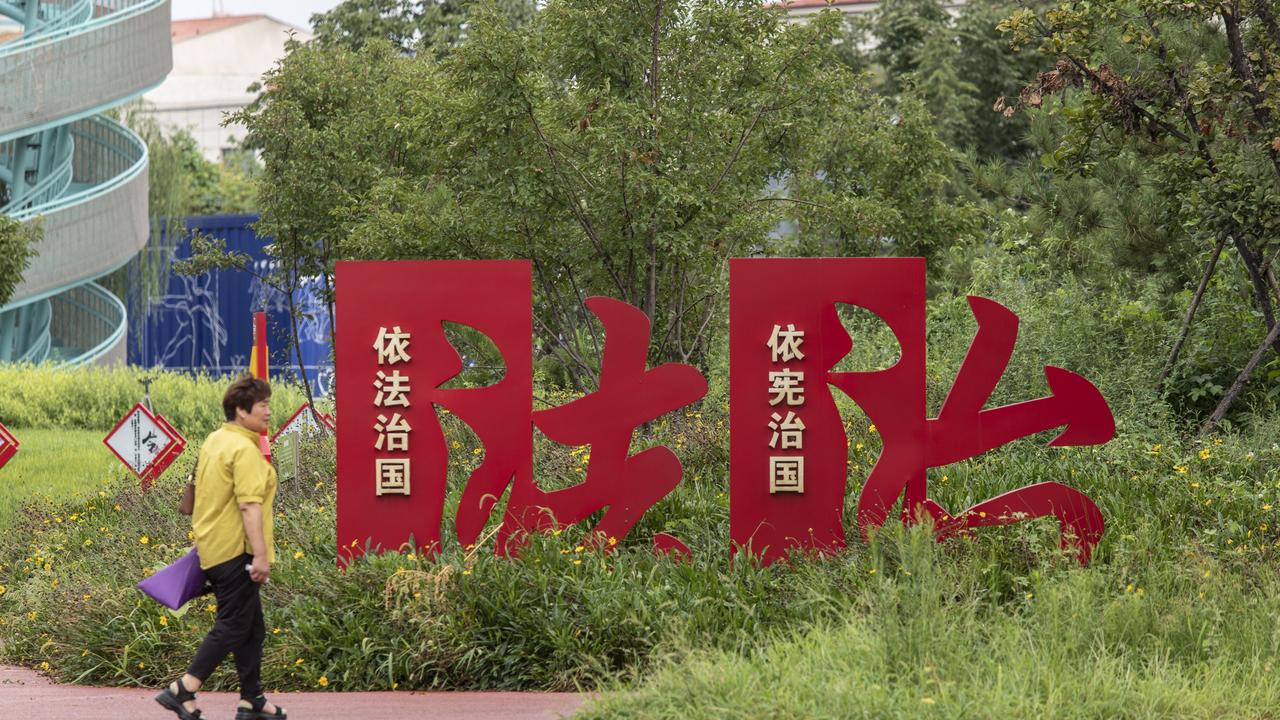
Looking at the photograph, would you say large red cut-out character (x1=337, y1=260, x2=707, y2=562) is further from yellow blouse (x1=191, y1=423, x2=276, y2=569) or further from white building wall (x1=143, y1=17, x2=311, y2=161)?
white building wall (x1=143, y1=17, x2=311, y2=161)

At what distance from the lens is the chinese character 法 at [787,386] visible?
7.92 m

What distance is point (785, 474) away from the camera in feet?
26.1

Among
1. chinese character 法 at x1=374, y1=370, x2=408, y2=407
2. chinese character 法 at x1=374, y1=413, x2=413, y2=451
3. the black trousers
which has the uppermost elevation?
chinese character 法 at x1=374, y1=370, x2=408, y2=407

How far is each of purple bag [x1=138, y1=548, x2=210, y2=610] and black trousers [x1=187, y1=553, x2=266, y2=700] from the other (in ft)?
0.28

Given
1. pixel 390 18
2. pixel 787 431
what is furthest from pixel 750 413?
pixel 390 18

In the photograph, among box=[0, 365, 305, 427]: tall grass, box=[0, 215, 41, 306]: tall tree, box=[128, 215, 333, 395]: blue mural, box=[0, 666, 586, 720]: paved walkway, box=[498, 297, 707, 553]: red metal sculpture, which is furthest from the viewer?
box=[128, 215, 333, 395]: blue mural

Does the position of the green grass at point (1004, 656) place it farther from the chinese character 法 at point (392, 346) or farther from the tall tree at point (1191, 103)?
the tall tree at point (1191, 103)

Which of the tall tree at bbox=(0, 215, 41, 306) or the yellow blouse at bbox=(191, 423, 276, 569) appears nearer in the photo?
the yellow blouse at bbox=(191, 423, 276, 569)

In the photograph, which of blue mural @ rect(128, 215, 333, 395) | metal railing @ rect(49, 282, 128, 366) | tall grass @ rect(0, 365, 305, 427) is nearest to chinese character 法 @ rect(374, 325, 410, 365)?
tall grass @ rect(0, 365, 305, 427)

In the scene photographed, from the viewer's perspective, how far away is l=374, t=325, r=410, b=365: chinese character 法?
7918 mm

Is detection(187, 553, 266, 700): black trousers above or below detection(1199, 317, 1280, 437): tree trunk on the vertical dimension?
below

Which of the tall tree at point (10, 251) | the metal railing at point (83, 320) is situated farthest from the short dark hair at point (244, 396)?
the metal railing at point (83, 320)

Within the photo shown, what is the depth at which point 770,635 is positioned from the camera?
6660 millimetres

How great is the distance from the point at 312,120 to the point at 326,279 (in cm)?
154
